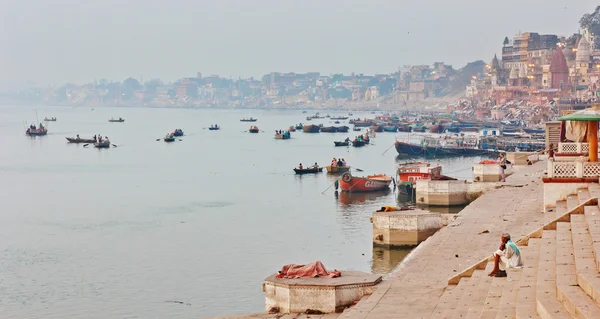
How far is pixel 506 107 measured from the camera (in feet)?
524

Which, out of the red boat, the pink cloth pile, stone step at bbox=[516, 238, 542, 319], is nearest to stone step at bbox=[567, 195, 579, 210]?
stone step at bbox=[516, 238, 542, 319]

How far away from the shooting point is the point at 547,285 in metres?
12.8

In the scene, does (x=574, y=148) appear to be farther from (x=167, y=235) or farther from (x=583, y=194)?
(x=167, y=235)

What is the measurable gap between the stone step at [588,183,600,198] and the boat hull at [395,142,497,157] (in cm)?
5422

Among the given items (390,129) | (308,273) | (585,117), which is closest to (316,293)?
(308,273)

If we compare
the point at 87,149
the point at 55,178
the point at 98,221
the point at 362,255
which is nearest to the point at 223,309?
the point at 362,255

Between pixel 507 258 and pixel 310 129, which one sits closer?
pixel 507 258

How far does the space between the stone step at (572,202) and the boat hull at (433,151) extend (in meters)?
53.8

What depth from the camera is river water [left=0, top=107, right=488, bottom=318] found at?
74.0 feet

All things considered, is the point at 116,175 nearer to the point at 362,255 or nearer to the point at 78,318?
the point at 362,255

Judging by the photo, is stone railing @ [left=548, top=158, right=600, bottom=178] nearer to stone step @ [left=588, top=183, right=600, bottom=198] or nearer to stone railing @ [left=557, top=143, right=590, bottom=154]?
stone step @ [left=588, top=183, right=600, bottom=198]

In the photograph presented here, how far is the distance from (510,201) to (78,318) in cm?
1454

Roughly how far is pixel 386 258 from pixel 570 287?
14.1 metres

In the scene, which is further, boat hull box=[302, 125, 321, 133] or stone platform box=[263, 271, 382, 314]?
boat hull box=[302, 125, 321, 133]
